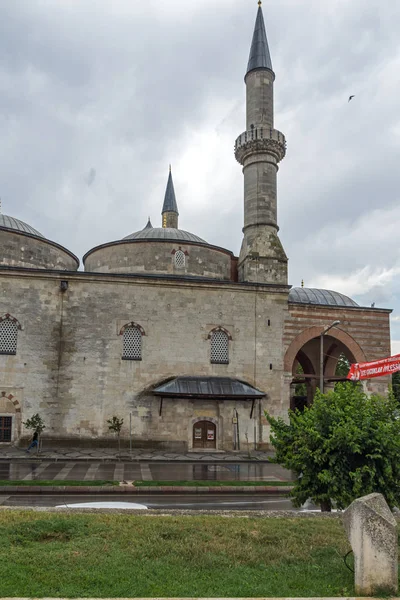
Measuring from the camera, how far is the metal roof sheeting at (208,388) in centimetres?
2123

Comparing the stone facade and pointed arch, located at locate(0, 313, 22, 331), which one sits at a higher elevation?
the stone facade

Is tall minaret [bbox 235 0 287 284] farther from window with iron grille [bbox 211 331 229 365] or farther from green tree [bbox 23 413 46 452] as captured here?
green tree [bbox 23 413 46 452]

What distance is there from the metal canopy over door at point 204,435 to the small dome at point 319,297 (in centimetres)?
867

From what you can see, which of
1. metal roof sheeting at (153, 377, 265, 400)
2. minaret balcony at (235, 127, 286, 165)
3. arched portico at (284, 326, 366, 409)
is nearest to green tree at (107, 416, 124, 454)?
metal roof sheeting at (153, 377, 265, 400)

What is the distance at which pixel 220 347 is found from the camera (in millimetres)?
23188

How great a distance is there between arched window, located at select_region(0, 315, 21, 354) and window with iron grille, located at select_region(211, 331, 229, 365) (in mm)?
8382

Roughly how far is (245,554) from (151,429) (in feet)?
51.1

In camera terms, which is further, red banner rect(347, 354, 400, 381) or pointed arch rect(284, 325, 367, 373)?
pointed arch rect(284, 325, 367, 373)

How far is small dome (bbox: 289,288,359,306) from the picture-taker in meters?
27.2

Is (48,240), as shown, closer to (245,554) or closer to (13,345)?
(13,345)

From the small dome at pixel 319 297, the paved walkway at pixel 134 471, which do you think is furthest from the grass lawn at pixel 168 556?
the small dome at pixel 319 297

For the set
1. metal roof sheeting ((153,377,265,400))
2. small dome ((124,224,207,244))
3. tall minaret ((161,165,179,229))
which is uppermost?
tall minaret ((161,165,179,229))

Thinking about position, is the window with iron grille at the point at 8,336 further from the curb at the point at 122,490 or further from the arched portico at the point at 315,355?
the arched portico at the point at 315,355

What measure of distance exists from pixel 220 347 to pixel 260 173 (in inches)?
356
